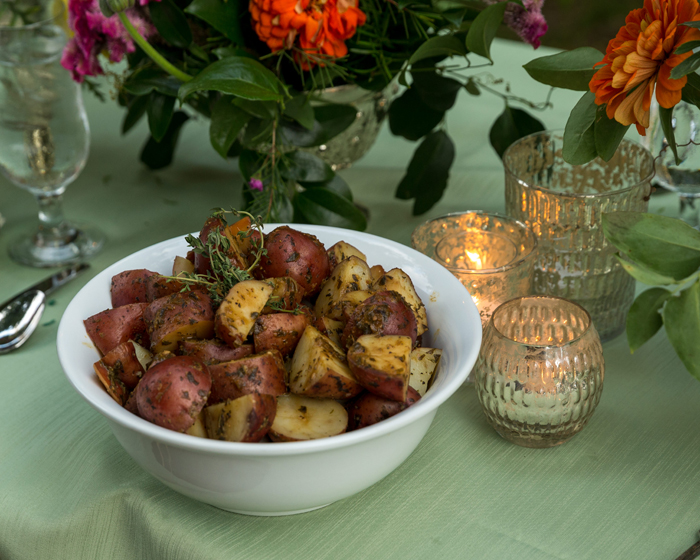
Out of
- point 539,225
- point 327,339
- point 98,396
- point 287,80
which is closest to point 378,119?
point 287,80

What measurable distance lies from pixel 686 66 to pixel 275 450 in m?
0.42

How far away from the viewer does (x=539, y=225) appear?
32.6 inches

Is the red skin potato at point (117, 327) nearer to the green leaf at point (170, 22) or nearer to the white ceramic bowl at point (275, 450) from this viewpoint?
the white ceramic bowl at point (275, 450)

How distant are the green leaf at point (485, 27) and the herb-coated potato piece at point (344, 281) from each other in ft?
1.05

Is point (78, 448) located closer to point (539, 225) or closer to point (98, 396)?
point (98, 396)

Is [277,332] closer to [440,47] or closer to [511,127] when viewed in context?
[440,47]

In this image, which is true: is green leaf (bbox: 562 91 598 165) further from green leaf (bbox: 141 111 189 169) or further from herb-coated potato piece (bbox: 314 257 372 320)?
green leaf (bbox: 141 111 189 169)

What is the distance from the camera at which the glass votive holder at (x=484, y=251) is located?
77cm

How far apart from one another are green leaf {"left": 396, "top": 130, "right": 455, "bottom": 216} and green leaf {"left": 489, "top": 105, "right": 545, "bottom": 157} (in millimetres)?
69

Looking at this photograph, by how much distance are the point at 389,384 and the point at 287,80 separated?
534 mm

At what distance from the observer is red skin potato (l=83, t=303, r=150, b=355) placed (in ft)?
2.14

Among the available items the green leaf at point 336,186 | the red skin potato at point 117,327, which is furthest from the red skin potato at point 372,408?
the green leaf at point 336,186

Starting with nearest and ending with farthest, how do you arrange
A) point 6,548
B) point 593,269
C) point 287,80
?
point 6,548
point 593,269
point 287,80

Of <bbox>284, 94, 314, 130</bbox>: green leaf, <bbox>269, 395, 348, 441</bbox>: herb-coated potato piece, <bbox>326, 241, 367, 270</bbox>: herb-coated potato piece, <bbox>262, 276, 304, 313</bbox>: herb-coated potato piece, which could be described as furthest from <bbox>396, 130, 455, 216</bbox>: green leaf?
<bbox>269, 395, 348, 441</bbox>: herb-coated potato piece
